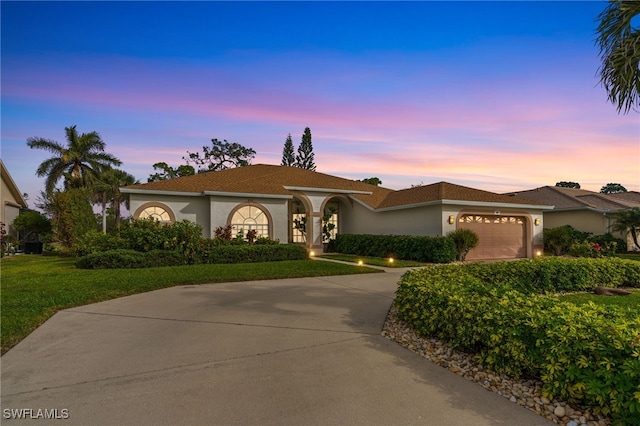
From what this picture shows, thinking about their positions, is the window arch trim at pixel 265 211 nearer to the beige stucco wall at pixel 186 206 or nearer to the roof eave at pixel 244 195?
the roof eave at pixel 244 195

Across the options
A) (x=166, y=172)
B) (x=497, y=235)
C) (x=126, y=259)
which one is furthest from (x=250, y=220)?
(x=166, y=172)

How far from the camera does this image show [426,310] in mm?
4750

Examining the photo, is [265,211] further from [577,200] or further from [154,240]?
[577,200]

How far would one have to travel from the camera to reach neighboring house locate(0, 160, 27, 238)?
21.9 meters

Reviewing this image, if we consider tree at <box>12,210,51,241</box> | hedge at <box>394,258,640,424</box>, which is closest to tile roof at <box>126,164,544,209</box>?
hedge at <box>394,258,640,424</box>

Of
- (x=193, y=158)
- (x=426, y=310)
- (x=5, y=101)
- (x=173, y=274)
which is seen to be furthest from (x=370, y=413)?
(x=193, y=158)

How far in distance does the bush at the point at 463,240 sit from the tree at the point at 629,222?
34.3 feet

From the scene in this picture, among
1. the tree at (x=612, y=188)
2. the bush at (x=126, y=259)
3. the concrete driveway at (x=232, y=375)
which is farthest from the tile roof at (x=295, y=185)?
the tree at (x=612, y=188)

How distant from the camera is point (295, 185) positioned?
807 inches

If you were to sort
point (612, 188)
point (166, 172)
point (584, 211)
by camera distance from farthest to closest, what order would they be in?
point (612, 188)
point (166, 172)
point (584, 211)

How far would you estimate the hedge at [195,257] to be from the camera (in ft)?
39.5

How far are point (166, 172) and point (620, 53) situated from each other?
39.2 metres

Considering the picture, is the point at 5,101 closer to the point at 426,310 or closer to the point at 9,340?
the point at 9,340

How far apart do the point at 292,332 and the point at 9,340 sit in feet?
12.8
